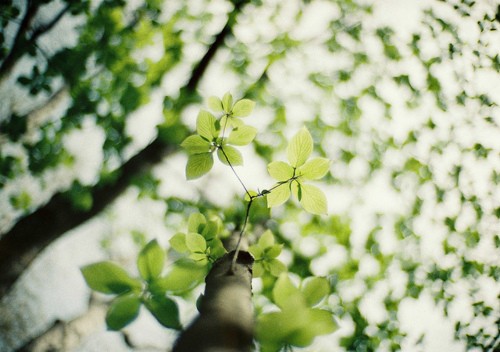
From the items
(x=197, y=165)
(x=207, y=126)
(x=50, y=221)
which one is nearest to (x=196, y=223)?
(x=197, y=165)

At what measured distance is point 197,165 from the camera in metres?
0.68

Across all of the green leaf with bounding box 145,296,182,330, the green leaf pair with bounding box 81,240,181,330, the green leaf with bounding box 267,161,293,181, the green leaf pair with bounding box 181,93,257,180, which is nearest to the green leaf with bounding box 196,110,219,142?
the green leaf pair with bounding box 181,93,257,180

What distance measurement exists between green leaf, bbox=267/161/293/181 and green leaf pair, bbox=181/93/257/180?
108mm

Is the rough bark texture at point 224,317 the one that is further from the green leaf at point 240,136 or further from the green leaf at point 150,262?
the green leaf at point 240,136

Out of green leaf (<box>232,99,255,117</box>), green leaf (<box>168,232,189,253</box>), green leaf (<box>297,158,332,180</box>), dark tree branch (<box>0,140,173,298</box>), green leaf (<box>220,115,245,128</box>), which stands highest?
green leaf (<box>232,99,255,117</box>)

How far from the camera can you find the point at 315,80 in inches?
102

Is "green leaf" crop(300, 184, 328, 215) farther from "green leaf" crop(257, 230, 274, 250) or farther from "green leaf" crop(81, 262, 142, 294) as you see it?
"green leaf" crop(81, 262, 142, 294)

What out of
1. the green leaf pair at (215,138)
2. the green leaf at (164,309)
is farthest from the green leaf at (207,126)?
the green leaf at (164,309)

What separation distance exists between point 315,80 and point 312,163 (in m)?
2.26

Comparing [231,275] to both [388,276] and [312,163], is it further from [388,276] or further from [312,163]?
[388,276]

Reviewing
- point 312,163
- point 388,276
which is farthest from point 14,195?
point 388,276

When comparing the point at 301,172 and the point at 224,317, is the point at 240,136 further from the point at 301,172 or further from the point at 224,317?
the point at 224,317

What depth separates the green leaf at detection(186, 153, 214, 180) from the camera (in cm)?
67

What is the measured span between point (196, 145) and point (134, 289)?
36cm
